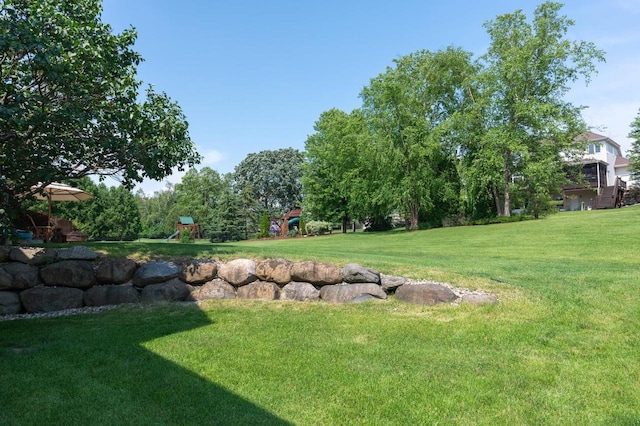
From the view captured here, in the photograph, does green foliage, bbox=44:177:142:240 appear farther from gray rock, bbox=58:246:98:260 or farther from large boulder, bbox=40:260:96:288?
large boulder, bbox=40:260:96:288

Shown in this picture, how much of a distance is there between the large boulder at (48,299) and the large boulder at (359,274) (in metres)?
4.65

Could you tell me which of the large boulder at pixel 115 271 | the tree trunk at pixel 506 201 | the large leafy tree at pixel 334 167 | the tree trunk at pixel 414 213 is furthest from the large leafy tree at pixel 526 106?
the large boulder at pixel 115 271

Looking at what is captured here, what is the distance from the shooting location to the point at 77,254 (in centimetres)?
739

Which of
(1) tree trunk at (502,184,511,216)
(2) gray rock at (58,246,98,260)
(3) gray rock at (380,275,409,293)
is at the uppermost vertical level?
(1) tree trunk at (502,184,511,216)

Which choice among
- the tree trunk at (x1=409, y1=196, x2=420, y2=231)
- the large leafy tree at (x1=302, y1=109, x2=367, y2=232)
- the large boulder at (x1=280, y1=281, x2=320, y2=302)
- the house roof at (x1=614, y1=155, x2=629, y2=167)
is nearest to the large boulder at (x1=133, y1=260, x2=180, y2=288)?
the large boulder at (x1=280, y1=281, x2=320, y2=302)

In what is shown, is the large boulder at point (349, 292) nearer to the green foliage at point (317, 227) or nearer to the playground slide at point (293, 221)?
the green foliage at point (317, 227)

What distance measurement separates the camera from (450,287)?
6.76 m

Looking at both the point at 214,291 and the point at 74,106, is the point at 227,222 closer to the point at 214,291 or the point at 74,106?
the point at 214,291

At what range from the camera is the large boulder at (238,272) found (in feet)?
24.7

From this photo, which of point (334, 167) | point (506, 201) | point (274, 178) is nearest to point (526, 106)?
point (506, 201)

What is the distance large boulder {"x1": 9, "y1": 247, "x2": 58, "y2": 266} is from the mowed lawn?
152 centimetres

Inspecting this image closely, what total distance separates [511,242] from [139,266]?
14037 millimetres

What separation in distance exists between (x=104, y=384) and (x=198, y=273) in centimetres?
378

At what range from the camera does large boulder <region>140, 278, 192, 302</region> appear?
7133 mm
